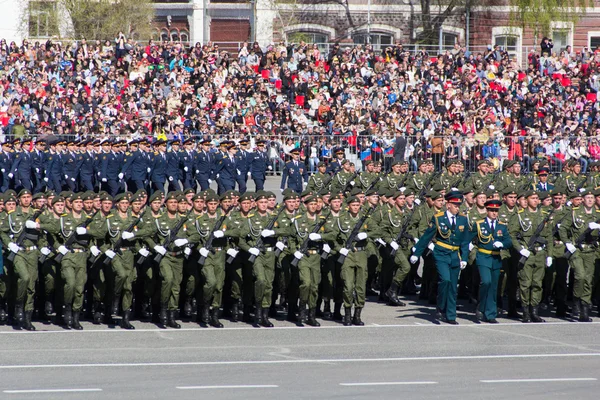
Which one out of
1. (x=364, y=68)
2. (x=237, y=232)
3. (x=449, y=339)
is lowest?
(x=449, y=339)

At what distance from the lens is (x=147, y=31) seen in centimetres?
4709

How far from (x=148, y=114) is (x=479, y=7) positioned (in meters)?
17.4

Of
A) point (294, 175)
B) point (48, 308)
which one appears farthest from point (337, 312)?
point (294, 175)

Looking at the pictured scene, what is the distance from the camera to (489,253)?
15.1 meters

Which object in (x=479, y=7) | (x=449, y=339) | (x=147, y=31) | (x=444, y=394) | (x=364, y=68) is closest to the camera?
(x=444, y=394)

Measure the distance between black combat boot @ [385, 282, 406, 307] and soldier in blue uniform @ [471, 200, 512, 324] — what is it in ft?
5.26

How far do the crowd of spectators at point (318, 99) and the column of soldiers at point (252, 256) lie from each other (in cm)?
1300

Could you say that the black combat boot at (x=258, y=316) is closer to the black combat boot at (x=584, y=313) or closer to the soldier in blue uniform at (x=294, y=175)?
the black combat boot at (x=584, y=313)

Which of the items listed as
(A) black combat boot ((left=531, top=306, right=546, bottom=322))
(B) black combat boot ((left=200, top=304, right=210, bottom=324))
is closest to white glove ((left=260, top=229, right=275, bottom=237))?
(B) black combat boot ((left=200, top=304, right=210, bottom=324))

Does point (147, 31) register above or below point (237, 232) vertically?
above

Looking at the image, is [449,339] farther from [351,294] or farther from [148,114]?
[148,114]

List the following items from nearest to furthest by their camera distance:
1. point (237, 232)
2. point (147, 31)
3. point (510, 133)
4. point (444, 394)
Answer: point (444, 394), point (237, 232), point (510, 133), point (147, 31)

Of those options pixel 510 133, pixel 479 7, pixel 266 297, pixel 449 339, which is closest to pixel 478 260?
pixel 449 339

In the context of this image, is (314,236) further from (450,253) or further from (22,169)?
(22,169)
